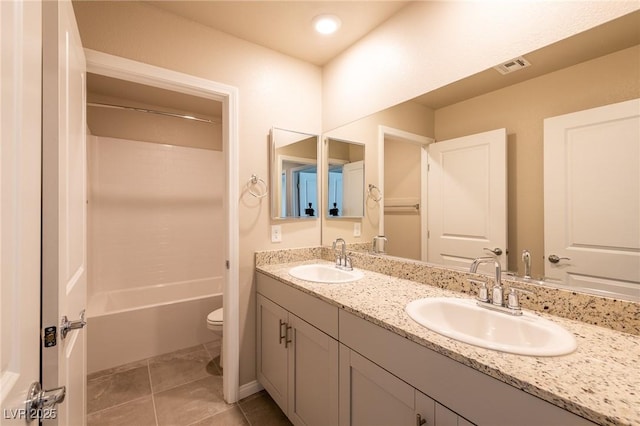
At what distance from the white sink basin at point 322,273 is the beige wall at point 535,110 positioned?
887mm

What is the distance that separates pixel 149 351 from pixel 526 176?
115 inches

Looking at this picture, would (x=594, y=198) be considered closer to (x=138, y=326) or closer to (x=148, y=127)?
(x=138, y=326)

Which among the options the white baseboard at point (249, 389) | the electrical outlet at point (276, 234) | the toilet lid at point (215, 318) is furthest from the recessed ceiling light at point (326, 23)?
the white baseboard at point (249, 389)

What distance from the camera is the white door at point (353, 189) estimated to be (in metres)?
2.04

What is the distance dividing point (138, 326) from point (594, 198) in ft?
9.82

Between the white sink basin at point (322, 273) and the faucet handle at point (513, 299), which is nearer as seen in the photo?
the faucet handle at point (513, 299)

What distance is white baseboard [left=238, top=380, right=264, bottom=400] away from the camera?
73.5 inches

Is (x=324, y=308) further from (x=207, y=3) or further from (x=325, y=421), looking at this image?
(x=207, y=3)

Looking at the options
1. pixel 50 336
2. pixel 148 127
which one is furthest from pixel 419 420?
pixel 148 127

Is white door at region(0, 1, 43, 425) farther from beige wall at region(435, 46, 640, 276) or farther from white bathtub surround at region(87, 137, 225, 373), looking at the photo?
white bathtub surround at region(87, 137, 225, 373)

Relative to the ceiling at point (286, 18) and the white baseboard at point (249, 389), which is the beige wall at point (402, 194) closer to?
the ceiling at point (286, 18)

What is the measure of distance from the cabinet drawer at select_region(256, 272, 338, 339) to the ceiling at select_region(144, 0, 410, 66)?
5.35ft

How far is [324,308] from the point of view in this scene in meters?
1.31

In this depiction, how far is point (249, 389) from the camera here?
6.23ft
